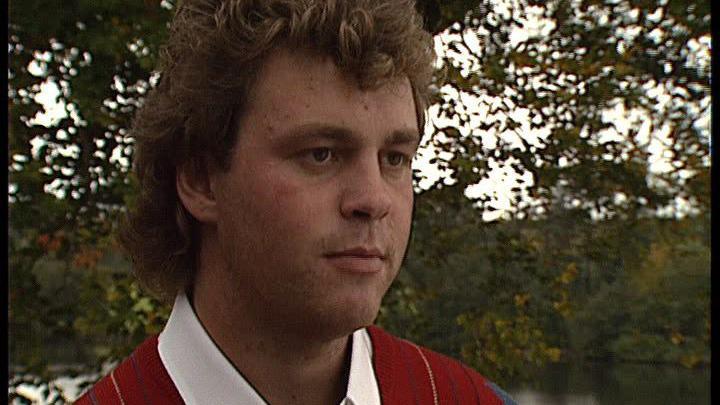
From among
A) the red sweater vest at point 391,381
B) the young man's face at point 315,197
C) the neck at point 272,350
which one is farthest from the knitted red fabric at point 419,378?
the young man's face at point 315,197

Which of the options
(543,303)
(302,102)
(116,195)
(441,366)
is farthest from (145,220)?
(543,303)

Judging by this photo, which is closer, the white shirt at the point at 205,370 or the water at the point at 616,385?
the white shirt at the point at 205,370

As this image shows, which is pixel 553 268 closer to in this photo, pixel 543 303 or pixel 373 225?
pixel 543 303

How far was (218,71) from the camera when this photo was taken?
4.99ft

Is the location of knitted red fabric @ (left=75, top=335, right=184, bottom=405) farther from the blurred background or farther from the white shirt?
the blurred background

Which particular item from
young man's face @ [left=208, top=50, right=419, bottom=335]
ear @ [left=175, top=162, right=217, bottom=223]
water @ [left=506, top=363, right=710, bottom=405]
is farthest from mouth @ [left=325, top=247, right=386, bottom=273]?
water @ [left=506, top=363, right=710, bottom=405]

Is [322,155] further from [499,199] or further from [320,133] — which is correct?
[499,199]

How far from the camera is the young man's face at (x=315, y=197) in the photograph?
1.36m

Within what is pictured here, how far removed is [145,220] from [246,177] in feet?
1.32

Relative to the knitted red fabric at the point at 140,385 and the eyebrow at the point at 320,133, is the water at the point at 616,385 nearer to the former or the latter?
the knitted red fabric at the point at 140,385

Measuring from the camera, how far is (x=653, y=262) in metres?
3.07

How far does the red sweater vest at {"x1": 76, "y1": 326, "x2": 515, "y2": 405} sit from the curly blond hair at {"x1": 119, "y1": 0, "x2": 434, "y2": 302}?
17cm

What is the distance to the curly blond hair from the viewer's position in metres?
1.44

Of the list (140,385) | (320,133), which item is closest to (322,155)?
(320,133)
